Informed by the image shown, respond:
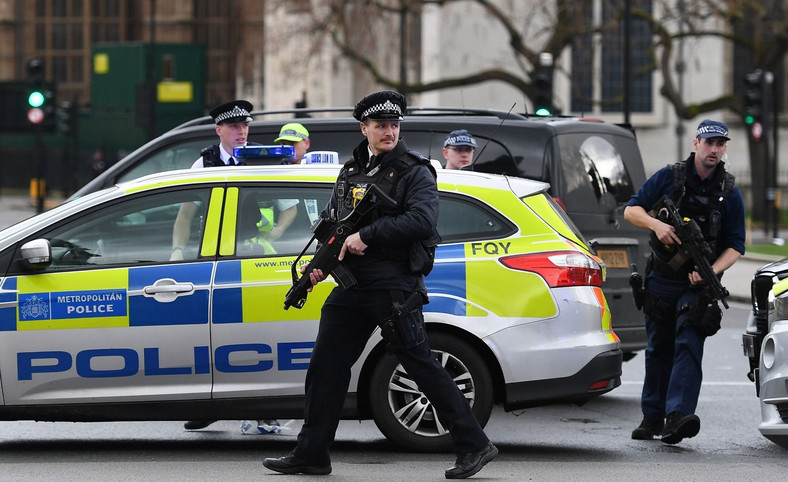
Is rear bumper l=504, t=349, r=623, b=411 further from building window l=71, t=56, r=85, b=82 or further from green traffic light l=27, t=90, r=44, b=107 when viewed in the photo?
building window l=71, t=56, r=85, b=82

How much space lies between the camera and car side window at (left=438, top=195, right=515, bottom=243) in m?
7.61

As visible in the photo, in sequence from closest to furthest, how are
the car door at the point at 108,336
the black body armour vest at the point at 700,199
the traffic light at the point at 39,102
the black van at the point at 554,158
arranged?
the car door at the point at 108,336
the black body armour vest at the point at 700,199
the black van at the point at 554,158
the traffic light at the point at 39,102

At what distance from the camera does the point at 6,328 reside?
734 cm

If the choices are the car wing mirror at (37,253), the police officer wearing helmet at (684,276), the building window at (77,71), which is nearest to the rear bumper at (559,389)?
the police officer wearing helmet at (684,276)

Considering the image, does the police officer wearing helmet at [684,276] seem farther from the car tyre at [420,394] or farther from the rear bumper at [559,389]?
the car tyre at [420,394]

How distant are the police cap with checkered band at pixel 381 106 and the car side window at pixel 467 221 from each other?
124 centimetres

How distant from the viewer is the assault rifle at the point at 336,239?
6480mm

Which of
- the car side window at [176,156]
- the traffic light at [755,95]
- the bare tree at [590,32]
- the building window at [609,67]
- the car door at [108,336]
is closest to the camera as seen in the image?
the car door at [108,336]

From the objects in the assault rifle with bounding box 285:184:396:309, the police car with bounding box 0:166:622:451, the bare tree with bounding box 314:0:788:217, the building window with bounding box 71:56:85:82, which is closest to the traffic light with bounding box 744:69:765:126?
the bare tree with bounding box 314:0:788:217

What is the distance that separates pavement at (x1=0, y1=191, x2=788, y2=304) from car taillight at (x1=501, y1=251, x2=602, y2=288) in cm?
1175

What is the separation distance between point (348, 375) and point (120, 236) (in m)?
1.61

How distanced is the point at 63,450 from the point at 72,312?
924mm

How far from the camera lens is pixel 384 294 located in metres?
6.58

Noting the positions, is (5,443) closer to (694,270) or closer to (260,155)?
(260,155)
